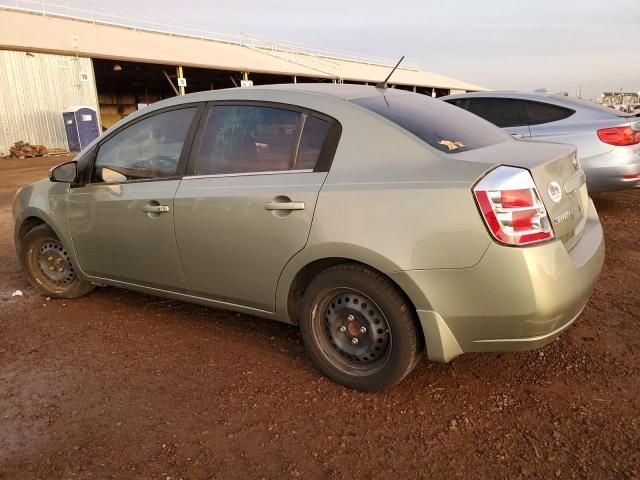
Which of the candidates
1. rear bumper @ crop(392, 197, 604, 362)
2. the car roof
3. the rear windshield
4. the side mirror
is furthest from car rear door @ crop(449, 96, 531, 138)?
the side mirror

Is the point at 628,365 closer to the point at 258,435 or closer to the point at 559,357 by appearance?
the point at 559,357

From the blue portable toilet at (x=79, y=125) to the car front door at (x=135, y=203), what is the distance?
18094mm

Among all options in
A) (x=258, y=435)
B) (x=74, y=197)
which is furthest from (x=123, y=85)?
(x=258, y=435)

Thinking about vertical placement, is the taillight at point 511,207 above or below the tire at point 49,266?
above

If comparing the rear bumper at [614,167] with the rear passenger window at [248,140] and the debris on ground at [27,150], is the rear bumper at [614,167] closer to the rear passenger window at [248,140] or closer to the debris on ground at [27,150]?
the rear passenger window at [248,140]

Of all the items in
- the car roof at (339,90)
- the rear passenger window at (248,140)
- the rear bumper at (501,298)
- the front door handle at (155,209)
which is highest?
the car roof at (339,90)

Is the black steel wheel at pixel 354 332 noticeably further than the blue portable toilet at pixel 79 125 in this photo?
No

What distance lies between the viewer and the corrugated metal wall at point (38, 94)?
1917cm

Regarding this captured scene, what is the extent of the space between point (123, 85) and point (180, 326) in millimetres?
36876

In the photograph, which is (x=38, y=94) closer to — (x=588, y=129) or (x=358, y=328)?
(x=588, y=129)

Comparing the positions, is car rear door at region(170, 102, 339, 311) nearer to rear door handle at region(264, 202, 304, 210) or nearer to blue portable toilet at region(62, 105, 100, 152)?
rear door handle at region(264, 202, 304, 210)

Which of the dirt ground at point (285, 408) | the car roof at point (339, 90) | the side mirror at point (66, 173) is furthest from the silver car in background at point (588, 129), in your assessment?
the side mirror at point (66, 173)

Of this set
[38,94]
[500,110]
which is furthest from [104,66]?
[500,110]

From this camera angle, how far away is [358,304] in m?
2.75
